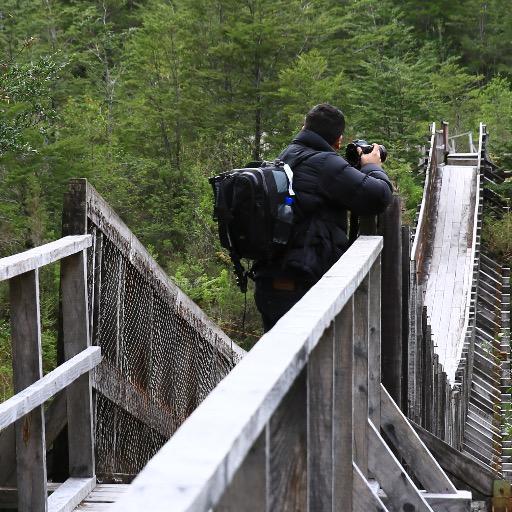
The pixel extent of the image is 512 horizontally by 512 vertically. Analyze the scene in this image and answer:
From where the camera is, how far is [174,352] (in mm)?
5160

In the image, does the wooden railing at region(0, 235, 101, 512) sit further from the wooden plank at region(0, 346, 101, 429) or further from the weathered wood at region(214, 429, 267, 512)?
the weathered wood at region(214, 429, 267, 512)

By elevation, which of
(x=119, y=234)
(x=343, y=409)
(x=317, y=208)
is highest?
(x=317, y=208)

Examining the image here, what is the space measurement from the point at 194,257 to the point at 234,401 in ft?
64.0

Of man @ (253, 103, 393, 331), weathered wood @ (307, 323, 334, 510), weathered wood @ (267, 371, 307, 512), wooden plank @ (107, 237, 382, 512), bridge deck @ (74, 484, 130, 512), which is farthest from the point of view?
man @ (253, 103, 393, 331)

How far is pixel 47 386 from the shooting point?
3258 millimetres

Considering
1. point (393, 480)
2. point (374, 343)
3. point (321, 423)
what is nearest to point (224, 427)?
point (321, 423)

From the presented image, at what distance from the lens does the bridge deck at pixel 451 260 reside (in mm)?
14578

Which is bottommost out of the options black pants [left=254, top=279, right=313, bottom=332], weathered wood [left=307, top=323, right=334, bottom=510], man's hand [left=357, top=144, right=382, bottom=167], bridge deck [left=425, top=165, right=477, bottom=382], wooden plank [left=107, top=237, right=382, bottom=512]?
bridge deck [left=425, top=165, right=477, bottom=382]

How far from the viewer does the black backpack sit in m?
3.85

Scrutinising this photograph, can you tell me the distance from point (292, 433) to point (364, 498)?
93 centimetres

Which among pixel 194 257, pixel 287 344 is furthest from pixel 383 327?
pixel 194 257

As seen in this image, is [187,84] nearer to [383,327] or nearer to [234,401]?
[383,327]

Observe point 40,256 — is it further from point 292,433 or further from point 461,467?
point 461,467

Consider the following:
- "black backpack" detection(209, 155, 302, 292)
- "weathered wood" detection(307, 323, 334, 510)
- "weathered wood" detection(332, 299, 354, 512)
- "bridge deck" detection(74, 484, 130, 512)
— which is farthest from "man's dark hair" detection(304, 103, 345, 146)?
"weathered wood" detection(307, 323, 334, 510)
